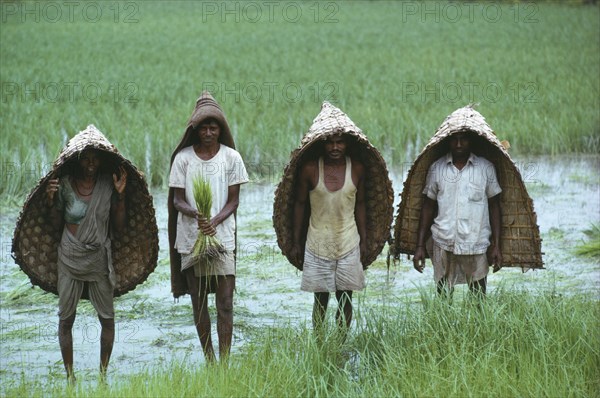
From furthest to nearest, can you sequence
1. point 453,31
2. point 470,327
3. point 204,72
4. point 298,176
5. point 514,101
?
1. point 453,31
2. point 204,72
3. point 514,101
4. point 298,176
5. point 470,327

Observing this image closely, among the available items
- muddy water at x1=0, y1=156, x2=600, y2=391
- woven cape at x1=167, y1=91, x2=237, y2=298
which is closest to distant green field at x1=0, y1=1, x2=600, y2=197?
muddy water at x1=0, y1=156, x2=600, y2=391

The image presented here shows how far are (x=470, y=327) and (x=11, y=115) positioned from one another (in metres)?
8.22

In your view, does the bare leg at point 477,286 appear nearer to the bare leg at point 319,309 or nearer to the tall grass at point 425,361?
the tall grass at point 425,361

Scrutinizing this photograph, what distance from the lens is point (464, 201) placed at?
17.2 feet

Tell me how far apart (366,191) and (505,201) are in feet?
2.55

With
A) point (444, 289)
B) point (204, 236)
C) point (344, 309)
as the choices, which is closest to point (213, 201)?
point (204, 236)

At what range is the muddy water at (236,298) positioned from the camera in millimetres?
5617

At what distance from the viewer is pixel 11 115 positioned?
38.5 feet

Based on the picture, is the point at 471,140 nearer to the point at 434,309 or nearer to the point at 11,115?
the point at 434,309

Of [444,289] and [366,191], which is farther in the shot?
[366,191]

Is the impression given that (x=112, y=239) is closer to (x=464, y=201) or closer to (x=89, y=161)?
(x=89, y=161)

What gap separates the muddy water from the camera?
5617 millimetres

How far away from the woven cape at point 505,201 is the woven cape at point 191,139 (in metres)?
1.05

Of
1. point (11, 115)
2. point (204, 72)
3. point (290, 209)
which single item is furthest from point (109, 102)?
point (290, 209)
